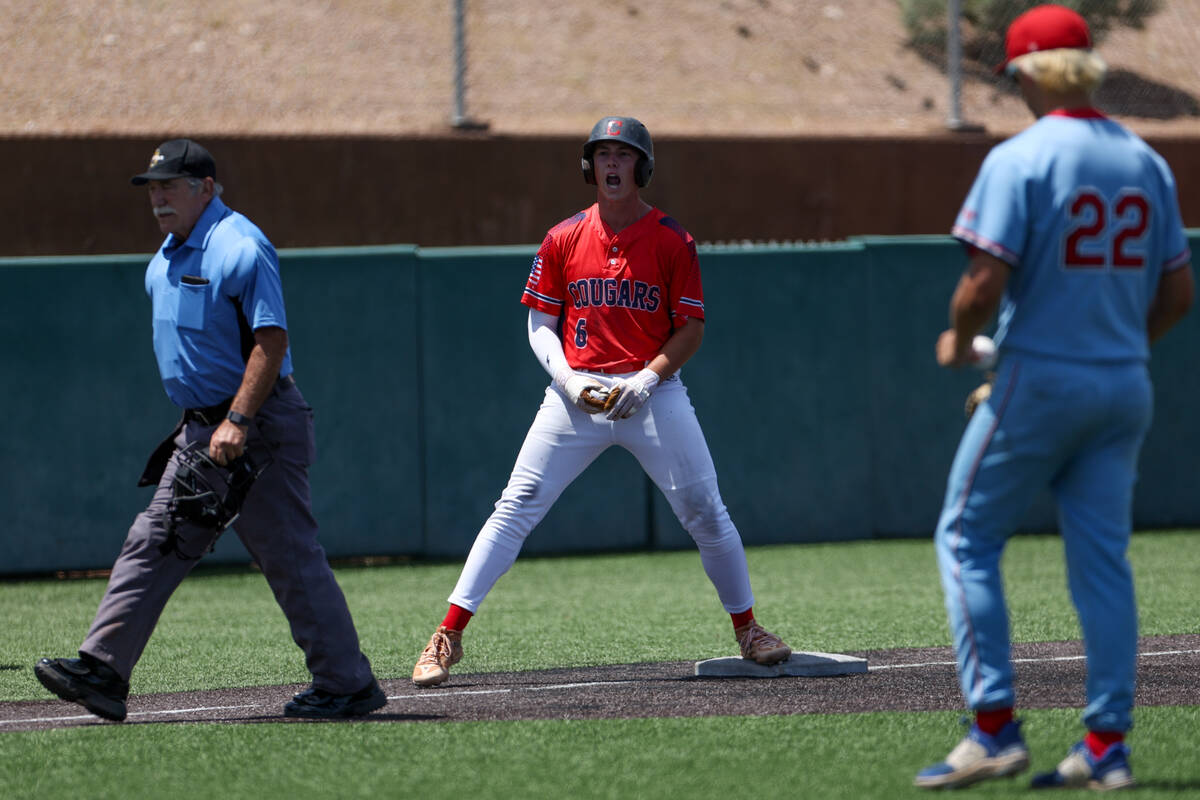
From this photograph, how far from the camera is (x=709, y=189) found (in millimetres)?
13562

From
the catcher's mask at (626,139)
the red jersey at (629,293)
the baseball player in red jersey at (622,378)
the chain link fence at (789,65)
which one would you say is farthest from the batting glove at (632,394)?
the chain link fence at (789,65)

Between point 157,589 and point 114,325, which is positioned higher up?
point 114,325

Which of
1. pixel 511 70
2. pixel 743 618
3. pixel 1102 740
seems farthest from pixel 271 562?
pixel 511 70

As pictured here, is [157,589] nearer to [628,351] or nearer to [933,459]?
[628,351]

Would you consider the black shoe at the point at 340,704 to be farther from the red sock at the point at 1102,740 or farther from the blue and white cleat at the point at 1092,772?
the red sock at the point at 1102,740

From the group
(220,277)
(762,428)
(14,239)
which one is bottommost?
(762,428)

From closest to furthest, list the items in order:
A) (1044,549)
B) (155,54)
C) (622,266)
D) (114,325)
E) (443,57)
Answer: (622,266) → (114,325) → (1044,549) → (155,54) → (443,57)

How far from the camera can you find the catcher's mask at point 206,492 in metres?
4.95

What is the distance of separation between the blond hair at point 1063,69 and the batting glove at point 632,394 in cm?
216

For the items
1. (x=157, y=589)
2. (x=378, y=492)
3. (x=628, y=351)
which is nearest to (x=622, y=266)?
(x=628, y=351)

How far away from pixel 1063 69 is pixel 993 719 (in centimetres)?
172

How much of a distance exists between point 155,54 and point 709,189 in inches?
213

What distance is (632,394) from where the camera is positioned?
5723mm

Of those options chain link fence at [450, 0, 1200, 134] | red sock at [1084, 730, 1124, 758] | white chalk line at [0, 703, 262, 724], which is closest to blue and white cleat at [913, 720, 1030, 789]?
red sock at [1084, 730, 1124, 758]
